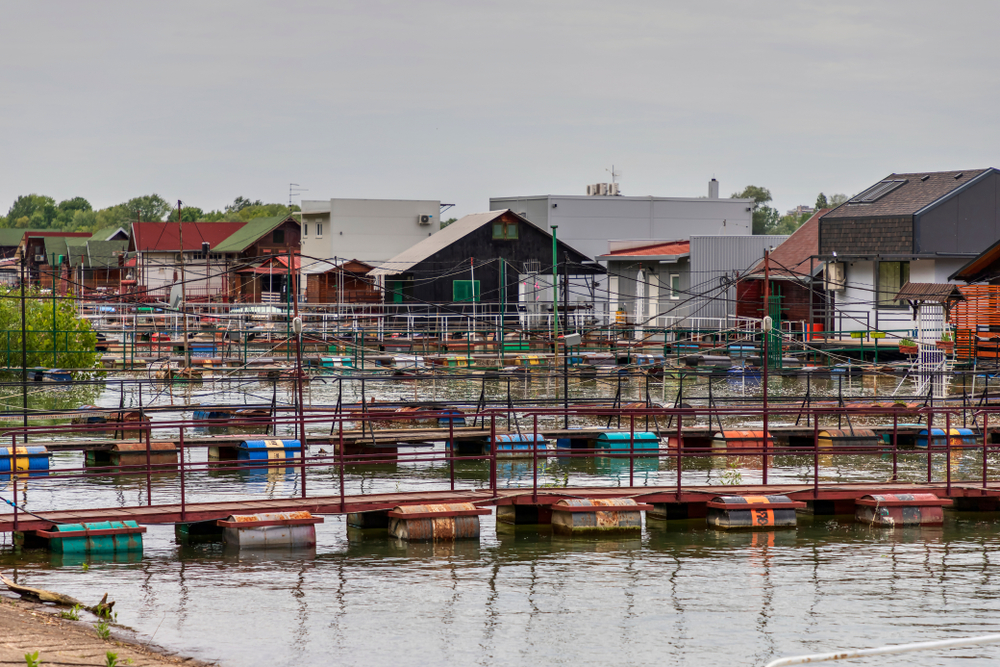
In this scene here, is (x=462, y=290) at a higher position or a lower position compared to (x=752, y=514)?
higher

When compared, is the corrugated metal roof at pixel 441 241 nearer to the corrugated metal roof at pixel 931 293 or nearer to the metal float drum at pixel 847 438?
the corrugated metal roof at pixel 931 293

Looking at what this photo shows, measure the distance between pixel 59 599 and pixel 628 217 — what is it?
77874mm

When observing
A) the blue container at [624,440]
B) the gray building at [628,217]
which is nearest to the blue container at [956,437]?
the blue container at [624,440]

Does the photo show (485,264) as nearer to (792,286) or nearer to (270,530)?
(792,286)

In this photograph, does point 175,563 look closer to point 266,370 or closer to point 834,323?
point 266,370

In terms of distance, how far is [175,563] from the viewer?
16.8 metres

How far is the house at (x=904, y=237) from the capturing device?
5188cm

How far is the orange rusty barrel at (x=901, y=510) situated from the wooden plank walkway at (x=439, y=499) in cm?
36

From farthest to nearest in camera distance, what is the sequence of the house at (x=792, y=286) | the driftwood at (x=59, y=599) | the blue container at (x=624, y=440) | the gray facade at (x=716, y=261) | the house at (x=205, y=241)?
the house at (x=205, y=241)
the gray facade at (x=716, y=261)
the house at (x=792, y=286)
the blue container at (x=624, y=440)
the driftwood at (x=59, y=599)

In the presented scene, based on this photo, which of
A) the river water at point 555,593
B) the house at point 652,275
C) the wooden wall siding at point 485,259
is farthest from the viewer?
the wooden wall siding at point 485,259

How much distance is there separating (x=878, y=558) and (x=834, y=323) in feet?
129

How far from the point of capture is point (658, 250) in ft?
220

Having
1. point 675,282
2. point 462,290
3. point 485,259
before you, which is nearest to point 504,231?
point 485,259

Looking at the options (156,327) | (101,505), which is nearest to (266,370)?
(156,327)
